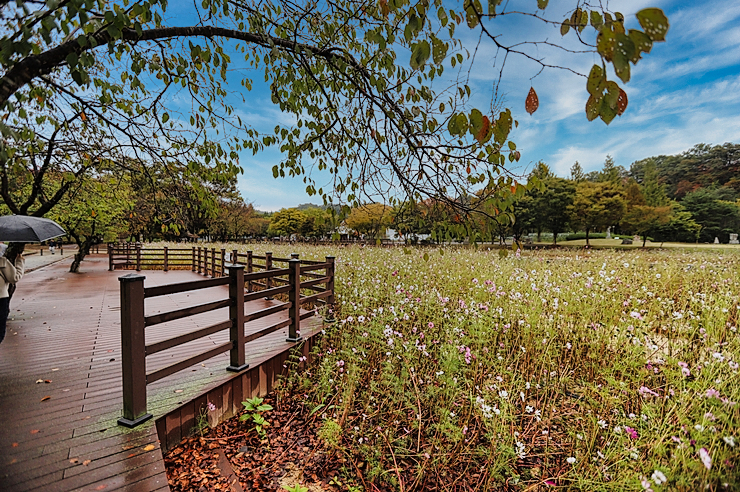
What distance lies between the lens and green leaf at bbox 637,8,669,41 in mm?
766

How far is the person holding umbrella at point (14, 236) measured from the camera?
3492 mm

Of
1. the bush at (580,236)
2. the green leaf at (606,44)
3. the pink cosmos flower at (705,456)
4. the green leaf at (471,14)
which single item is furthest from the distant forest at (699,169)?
the green leaf at (606,44)

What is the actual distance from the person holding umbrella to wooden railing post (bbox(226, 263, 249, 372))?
2.35 metres

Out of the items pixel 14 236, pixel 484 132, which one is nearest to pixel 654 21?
pixel 484 132

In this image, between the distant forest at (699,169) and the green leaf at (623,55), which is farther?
the distant forest at (699,169)

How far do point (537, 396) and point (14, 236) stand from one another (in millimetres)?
6529

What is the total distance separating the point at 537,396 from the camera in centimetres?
351

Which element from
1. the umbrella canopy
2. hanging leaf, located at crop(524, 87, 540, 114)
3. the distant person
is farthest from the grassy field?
the umbrella canopy

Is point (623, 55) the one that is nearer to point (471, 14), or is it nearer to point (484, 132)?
point (484, 132)

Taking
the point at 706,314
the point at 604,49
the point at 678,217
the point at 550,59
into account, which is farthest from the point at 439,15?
the point at 678,217

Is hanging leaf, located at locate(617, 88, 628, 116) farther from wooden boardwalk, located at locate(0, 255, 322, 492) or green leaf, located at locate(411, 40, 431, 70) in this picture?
wooden boardwalk, located at locate(0, 255, 322, 492)

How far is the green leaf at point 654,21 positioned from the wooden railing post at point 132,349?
128 inches

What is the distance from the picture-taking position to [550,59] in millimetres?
1402

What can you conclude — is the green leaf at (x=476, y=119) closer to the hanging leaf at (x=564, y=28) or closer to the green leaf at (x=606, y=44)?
the hanging leaf at (x=564, y=28)
